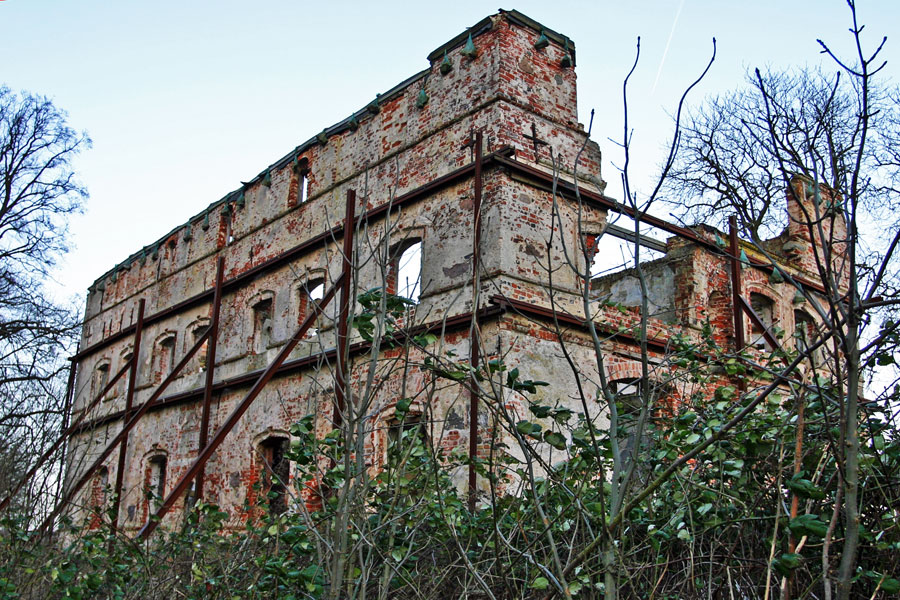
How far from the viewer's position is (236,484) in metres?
12.9

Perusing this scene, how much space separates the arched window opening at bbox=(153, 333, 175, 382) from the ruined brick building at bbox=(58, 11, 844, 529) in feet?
0.16

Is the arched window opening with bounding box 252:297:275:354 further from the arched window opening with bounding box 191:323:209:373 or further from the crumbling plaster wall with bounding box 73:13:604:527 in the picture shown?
the arched window opening with bounding box 191:323:209:373

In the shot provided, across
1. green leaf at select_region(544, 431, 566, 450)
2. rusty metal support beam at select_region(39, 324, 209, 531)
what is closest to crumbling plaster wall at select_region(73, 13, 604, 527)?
rusty metal support beam at select_region(39, 324, 209, 531)

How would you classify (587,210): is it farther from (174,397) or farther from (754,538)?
(174,397)

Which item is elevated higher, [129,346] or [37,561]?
[129,346]

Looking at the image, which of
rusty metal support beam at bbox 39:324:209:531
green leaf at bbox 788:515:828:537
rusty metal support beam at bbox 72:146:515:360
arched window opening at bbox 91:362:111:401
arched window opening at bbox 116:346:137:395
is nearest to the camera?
green leaf at bbox 788:515:828:537

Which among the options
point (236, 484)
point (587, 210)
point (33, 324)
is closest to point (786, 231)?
point (587, 210)

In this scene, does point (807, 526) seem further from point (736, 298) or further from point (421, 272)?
point (736, 298)

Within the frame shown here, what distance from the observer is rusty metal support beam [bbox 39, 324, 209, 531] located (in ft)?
17.3

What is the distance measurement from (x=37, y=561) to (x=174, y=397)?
9.20m

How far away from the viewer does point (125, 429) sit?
1284cm

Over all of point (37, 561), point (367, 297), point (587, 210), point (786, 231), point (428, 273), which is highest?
point (786, 231)

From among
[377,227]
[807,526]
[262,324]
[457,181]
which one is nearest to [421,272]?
[457,181]

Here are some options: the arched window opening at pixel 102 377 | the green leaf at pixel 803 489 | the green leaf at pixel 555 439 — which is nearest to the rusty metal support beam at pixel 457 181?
the green leaf at pixel 555 439
